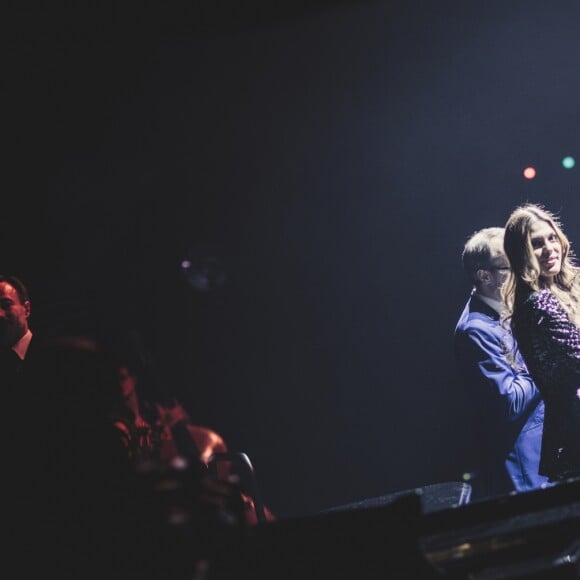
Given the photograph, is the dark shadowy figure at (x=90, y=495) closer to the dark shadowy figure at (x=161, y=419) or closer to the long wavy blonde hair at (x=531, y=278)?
the dark shadowy figure at (x=161, y=419)

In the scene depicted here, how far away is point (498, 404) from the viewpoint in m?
3.75

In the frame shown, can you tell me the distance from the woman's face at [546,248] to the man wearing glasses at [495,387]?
0.58ft

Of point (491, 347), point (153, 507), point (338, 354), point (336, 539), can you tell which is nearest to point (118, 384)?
point (153, 507)

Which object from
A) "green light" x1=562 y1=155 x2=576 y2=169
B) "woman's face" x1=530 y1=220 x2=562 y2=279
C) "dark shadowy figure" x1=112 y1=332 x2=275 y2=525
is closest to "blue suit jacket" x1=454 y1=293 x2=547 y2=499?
"woman's face" x1=530 y1=220 x2=562 y2=279

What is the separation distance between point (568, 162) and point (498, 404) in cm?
162

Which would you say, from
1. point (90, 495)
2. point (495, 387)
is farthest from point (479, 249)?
point (90, 495)

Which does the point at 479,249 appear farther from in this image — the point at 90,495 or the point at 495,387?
the point at 90,495

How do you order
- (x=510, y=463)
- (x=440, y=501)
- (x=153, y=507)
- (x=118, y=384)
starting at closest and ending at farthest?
(x=153, y=507), (x=118, y=384), (x=440, y=501), (x=510, y=463)

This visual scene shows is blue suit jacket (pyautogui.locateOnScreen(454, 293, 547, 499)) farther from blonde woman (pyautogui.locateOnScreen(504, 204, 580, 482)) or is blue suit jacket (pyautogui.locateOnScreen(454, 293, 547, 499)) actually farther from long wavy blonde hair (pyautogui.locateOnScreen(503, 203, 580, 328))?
long wavy blonde hair (pyautogui.locateOnScreen(503, 203, 580, 328))

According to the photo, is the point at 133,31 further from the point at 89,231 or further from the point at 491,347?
the point at 491,347

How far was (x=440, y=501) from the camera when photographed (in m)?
1.76

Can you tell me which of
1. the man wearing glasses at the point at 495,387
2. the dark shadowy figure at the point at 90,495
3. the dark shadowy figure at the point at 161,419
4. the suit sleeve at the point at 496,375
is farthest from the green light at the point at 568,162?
the dark shadowy figure at the point at 90,495

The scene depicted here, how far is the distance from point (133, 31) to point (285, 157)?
1.26 m

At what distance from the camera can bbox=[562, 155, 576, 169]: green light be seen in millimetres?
4297
